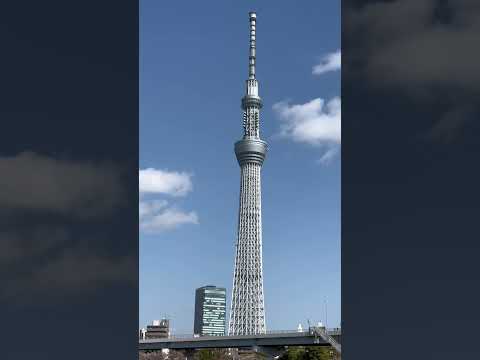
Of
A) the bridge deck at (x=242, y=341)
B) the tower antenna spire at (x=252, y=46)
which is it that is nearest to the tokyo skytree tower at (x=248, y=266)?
the tower antenna spire at (x=252, y=46)

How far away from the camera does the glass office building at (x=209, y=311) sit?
130 meters

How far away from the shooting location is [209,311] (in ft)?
429

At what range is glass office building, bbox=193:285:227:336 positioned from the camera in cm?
13012

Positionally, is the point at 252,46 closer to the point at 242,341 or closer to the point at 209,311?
the point at 242,341
